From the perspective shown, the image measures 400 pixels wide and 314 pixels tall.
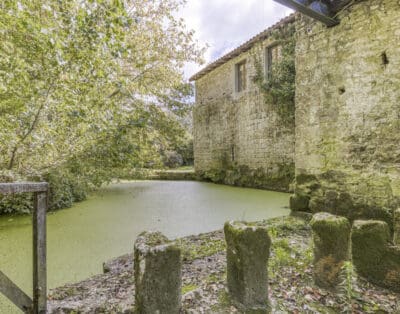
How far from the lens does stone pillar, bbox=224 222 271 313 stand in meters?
1.43

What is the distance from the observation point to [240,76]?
897 centimetres

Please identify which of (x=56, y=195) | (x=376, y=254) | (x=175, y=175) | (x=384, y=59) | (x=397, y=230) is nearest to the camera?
(x=376, y=254)

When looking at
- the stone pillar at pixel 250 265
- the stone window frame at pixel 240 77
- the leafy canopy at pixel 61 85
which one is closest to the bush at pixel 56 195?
the leafy canopy at pixel 61 85

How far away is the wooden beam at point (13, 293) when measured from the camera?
1.19m

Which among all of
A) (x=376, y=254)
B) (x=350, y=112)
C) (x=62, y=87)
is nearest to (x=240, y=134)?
(x=350, y=112)

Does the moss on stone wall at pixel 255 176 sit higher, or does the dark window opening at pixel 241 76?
the dark window opening at pixel 241 76

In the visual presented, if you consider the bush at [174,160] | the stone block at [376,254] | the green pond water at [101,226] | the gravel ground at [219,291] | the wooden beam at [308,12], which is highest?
the wooden beam at [308,12]

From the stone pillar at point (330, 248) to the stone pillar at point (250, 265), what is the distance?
1.70ft

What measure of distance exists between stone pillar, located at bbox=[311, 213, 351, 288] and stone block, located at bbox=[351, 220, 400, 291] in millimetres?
246

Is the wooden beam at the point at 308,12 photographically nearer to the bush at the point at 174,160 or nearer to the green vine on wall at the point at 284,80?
the green vine on wall at the point at 284,80

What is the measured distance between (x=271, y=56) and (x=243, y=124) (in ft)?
7.67

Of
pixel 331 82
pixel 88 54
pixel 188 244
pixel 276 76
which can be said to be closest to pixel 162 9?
pixel 276 76

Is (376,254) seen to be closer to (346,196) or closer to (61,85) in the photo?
(346,196)

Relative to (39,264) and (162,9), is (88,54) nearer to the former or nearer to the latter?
(39,264)
